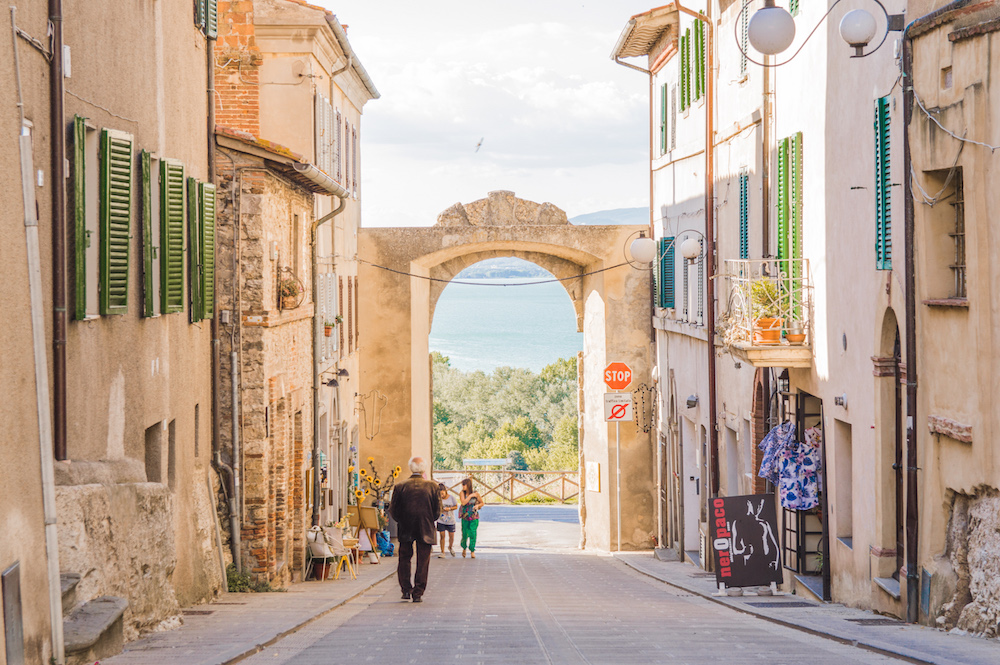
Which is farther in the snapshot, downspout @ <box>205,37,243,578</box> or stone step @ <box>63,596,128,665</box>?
downspout @ <box>205,37,243,578</box>

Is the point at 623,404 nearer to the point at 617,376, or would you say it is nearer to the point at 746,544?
the point at 617,376

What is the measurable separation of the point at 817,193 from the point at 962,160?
467cm

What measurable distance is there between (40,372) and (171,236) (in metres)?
3.93

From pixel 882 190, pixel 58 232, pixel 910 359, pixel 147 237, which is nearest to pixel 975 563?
pixel 910 359

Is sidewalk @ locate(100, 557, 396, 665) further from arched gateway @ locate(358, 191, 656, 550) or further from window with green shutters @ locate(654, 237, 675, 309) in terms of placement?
arched gateway @ locate(358, 191, 656, 550)

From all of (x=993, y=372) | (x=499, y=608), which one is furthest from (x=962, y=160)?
(x=499, y=608)

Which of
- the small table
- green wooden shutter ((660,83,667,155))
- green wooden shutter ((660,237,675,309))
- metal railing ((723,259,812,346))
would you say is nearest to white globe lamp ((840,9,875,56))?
metal railing ((723,259,812,346))

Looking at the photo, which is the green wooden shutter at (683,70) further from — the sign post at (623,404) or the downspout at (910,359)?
the downspout at (910,359)

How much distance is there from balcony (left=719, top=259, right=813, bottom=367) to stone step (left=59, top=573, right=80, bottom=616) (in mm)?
8516

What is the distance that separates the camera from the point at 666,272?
24.0 metres

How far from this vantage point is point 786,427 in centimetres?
1445

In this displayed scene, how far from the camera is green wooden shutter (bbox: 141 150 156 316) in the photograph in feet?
31.8

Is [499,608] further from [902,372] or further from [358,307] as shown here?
[358,307]

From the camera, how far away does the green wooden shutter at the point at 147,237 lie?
9.69 meters
